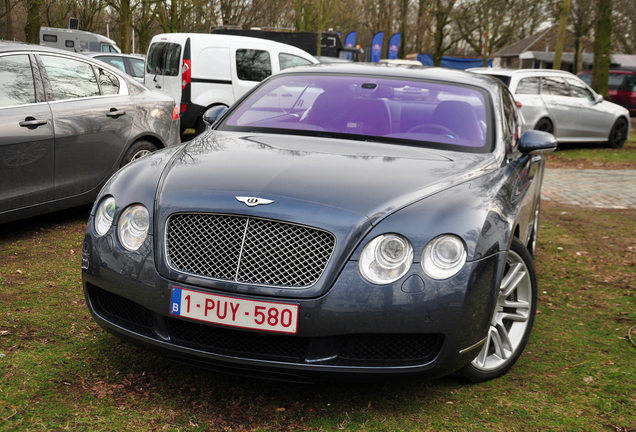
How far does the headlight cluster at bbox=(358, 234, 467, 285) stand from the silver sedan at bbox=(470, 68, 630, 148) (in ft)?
35.9

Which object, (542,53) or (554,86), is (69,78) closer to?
(554,86)

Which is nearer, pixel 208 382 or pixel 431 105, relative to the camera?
pixel 208 382

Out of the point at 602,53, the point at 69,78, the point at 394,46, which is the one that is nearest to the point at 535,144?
the point at 69,78

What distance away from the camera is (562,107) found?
13766mm

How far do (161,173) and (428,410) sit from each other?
161cm

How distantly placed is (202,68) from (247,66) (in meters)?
0.94

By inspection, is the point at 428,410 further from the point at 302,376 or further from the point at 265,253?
the point at 265,253

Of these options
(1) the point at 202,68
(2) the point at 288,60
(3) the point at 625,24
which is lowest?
(1) the point at 202,68

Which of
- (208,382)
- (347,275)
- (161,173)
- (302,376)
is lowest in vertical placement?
(208,382)

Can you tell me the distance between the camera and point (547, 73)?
45.2 ft

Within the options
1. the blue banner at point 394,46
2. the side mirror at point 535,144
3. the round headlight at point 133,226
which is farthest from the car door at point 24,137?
the blue banner at point 394,46

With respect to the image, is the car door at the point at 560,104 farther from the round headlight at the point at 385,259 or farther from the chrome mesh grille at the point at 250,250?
the chrome mesh grille at the point at 250,250

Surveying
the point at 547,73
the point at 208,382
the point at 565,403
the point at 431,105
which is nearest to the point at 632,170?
the point at 547,73

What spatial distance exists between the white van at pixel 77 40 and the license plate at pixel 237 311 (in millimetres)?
29658
